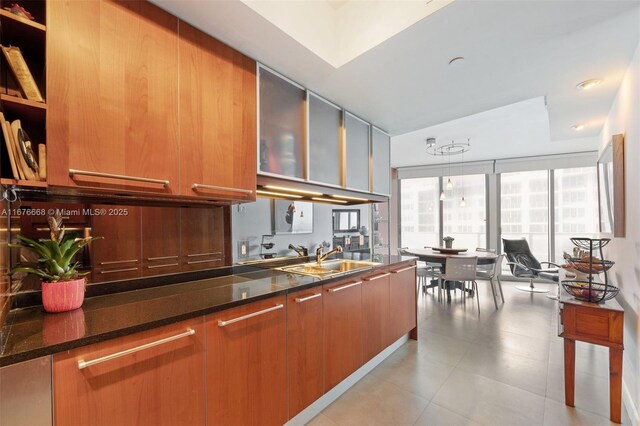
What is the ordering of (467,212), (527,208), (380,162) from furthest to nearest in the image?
(467,212) < (527,208) < (380,162)

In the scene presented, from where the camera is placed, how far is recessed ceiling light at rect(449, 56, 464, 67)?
175 centimetres

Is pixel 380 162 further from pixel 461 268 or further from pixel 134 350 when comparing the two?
pixel 134 350

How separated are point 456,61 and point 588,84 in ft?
4.26

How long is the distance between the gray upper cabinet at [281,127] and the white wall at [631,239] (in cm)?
218

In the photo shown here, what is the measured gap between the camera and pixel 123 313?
117 centimetres

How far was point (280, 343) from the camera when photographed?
5.10 ft

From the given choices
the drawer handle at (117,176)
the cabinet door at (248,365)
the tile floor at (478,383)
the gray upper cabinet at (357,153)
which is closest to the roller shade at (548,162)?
the tile floor at (478,383)

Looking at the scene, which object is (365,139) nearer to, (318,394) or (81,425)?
(318,394)

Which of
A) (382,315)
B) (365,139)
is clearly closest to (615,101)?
(365,139)

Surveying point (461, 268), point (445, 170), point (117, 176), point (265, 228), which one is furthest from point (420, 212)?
point (117, 176)

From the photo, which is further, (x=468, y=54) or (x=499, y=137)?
Result: (x=499, y=137)

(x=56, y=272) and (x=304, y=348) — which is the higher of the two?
(x=56, y=272)

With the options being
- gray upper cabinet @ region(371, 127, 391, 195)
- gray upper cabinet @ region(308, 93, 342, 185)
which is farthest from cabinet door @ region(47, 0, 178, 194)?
gray upper cabinet @ region(371, 127, 391, 195)

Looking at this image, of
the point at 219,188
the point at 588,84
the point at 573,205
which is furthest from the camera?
the point at 573,205
